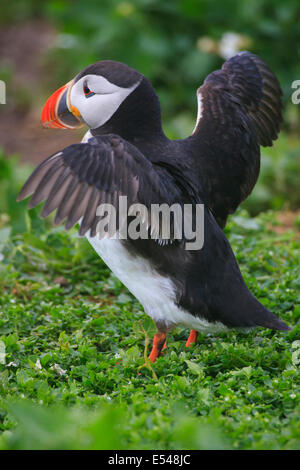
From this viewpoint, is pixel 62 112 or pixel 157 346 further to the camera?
pixel 62 112

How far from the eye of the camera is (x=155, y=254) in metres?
3.55

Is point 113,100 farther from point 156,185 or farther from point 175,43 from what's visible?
point 175,43

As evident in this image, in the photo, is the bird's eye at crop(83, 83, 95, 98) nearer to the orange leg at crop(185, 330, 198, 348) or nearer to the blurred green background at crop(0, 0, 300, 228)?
the orange leg at crop(185, 330, 198, 348)

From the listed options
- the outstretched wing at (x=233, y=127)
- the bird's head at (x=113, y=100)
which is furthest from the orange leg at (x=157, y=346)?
the bird's head at (x=113, y=100)

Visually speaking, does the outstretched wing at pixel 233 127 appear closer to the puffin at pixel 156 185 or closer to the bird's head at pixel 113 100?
the puffin at pixel 156 185

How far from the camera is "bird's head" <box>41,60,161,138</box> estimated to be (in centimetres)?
373

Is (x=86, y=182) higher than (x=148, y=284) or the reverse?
higher

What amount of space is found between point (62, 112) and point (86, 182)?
2.91ft

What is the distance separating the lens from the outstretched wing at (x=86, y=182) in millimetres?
3199

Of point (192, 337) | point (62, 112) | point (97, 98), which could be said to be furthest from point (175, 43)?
point (192, 337)

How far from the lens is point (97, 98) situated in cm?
375

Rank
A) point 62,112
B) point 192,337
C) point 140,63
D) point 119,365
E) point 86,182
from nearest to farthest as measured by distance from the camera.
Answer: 1. point 86,182
2. point 119,365
3. point 62,112
4. point 192,337
5. point 140,63

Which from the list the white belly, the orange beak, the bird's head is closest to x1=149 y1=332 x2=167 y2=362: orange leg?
the white belly

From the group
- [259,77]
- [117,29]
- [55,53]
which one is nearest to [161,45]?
[117,29]
